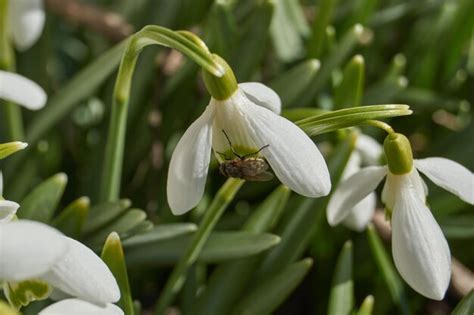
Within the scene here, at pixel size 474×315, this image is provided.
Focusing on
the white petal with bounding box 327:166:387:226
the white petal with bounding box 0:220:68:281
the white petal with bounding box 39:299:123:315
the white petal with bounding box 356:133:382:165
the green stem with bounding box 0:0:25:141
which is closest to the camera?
the white petal with bounding box 0:220:68:281

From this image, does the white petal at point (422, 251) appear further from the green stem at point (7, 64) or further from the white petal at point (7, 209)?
the green stem at point (7, 64)

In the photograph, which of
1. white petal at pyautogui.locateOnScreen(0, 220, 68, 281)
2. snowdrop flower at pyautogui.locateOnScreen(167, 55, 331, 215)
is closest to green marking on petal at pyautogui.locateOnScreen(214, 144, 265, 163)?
snowdrop flower at pyautogui.locateOnScreen(167, 55, 331, 215)

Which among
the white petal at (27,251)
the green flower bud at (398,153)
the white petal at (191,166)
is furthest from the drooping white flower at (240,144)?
the white petal at (27,251)

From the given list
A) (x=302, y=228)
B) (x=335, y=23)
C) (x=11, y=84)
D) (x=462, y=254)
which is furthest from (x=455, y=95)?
(x=11, y=84)

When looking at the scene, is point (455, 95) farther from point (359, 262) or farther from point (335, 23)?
point (359, 262)

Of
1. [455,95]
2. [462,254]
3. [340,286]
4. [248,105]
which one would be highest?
[248,105]

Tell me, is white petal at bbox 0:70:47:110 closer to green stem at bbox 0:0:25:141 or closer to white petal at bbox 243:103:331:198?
white petal at bbox 243:103:331:198

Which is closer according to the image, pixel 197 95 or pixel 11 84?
pixel 11 84

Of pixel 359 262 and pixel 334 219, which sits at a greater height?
pixel 334 219
